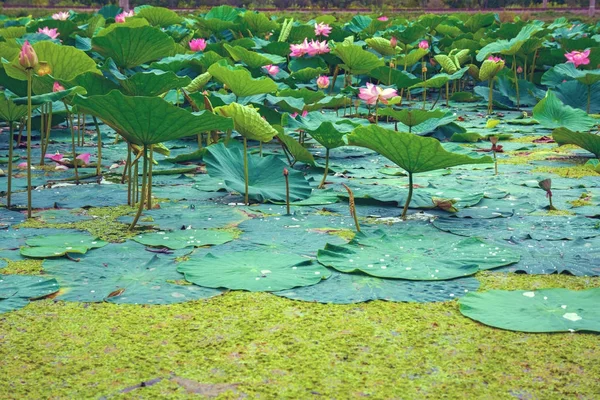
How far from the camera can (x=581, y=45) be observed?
589 cm

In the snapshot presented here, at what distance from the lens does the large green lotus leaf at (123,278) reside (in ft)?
4.89

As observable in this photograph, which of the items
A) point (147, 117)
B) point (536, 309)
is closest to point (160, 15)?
point (147, 117)

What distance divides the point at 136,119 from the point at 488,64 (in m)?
3.07

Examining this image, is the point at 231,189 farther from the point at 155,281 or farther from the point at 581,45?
the point at 581,45

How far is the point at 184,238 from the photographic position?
1.91 meters

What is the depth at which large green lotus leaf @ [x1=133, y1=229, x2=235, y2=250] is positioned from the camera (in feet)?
6.09

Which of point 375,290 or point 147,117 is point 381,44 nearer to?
point 147,117

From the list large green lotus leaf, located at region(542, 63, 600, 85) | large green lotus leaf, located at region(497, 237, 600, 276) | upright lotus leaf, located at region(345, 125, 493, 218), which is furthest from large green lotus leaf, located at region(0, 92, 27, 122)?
large green lotus leaf, located at region(542, 63, 600, 85)

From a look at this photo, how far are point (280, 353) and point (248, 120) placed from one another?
43.0 inches

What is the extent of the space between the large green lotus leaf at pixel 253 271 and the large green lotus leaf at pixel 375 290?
31mm

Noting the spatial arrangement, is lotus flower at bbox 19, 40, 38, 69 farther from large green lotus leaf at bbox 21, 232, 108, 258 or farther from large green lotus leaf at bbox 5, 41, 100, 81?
large green lotus leaf at bbox 5, 41, 100, 81

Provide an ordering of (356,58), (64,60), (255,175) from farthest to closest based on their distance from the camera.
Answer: (356,58) → (64,60) → (255,175)

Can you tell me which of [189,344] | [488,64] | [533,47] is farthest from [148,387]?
[533,47]

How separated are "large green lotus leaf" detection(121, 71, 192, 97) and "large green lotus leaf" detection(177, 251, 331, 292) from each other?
83 cm
